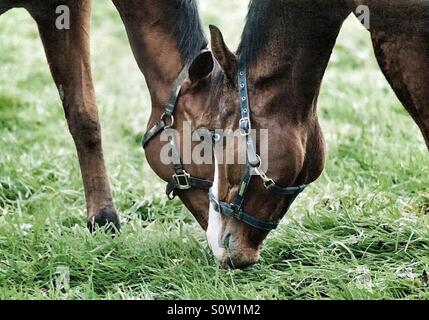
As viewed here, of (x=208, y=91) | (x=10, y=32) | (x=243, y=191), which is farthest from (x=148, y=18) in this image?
(x=10, y=32)

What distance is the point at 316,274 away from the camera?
462 centimetres

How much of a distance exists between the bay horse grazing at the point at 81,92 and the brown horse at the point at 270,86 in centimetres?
85

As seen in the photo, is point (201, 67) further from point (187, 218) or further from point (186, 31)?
point (187, 218)

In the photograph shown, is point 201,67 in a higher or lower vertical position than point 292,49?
lower

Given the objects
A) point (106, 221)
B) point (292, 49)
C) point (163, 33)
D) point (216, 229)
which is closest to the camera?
point (292, 49)

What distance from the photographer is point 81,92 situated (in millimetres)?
5812

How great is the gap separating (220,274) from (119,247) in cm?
71

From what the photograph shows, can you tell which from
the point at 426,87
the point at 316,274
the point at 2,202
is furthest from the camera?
the point at 2,202

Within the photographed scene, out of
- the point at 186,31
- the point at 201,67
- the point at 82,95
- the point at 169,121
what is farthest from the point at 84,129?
the point at 201,67

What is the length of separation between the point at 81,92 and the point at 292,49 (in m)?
1.82

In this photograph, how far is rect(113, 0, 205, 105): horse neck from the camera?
4.93 m

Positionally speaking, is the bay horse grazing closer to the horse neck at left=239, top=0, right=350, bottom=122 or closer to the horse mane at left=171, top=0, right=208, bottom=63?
the horse mane at left=171, top=0, right=208, bottom=63
